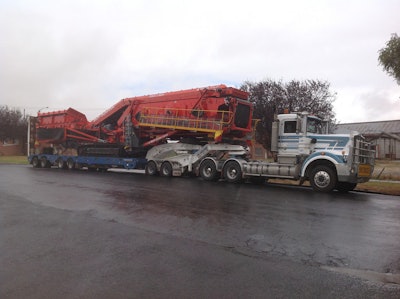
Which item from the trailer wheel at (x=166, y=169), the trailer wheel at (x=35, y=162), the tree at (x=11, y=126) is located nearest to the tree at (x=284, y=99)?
the trailer wheel at (x=166, y=169)

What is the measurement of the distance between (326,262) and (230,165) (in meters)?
11.0

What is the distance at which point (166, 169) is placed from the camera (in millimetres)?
18562

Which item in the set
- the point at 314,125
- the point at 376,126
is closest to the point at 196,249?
the point at 314,125

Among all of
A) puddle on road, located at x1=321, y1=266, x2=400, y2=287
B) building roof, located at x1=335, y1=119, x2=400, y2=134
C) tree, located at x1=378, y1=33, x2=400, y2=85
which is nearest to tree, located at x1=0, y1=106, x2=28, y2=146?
building roof, located at x1=335, y1=119, x2=400, y2=134

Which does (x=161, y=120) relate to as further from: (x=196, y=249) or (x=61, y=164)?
(x=196, y=249)

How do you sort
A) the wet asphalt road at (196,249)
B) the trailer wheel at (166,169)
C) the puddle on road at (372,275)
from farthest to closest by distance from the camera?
the trailer wheel at (166,169) → the puddle on road at (372,275) → the wet asphalt road at (196,249)

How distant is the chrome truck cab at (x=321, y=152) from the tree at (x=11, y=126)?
58587 millimetres

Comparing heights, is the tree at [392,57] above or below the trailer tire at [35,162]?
above

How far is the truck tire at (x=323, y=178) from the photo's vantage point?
12602 mm

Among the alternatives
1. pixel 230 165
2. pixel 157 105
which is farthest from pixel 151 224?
pixel 157 105

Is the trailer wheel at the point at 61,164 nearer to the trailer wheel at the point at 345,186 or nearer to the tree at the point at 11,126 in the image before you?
the trailer wheel at the point at 345,186

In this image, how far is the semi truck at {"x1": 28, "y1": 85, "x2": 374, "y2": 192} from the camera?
13.1 meters

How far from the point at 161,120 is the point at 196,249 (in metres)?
13.8

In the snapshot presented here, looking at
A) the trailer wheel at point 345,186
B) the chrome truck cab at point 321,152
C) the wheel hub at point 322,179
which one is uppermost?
the chrome truck cab at point 321,152
